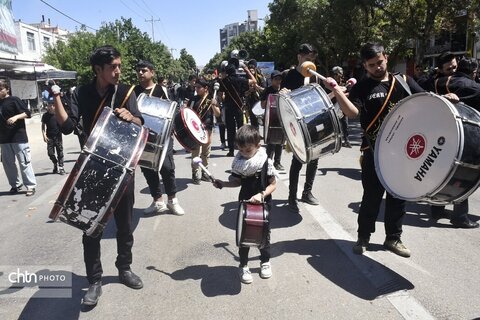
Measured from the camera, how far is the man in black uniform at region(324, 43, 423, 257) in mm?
3691

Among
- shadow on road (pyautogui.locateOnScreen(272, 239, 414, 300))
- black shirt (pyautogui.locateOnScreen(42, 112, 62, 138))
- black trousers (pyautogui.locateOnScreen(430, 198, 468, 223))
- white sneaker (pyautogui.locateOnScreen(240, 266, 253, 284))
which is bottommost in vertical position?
shadow on road (pyautogui.locateOnScreen(272, 239, 414, 300))

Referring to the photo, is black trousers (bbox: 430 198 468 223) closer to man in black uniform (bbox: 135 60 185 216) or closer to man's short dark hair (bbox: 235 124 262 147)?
man's short dark hair (bbox: 235 124 262 147)

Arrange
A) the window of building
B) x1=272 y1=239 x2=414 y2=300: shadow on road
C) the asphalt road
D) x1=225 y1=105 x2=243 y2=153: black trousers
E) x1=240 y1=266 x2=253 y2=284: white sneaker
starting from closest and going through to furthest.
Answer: the asphalt road
x1=272 y1=239 x2=414 y2=300: shadow on road
x1=240 y1=266 x2=253 y2=284: white sneaker
x1=225 y1=105 x2=243 y2=153: black trousers
the window of building

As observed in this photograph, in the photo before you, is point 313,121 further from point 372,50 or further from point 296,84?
point 296,84

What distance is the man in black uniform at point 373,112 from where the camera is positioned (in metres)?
3.69

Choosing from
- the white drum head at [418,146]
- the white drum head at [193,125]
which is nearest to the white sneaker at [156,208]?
the white drum head at [193,125]

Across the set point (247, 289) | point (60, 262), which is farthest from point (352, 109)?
point (60, 262)

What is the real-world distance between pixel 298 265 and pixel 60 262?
2382mm

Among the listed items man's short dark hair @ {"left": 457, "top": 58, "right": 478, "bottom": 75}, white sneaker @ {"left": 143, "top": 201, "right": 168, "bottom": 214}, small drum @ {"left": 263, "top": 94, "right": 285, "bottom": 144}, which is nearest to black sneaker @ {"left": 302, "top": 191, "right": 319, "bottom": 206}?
small drum @ {"left": 263, "top": 94, "right": 285, "bottom": 144}

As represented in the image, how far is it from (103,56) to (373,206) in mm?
2756

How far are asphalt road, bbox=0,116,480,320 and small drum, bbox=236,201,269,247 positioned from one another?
1.41 feet

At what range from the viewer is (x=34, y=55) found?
157 ft

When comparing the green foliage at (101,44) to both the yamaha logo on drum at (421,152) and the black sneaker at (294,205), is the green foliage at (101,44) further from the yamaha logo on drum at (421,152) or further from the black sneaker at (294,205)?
the yamaha logo on drum at (421,152)

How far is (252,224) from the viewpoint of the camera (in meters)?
3.34
